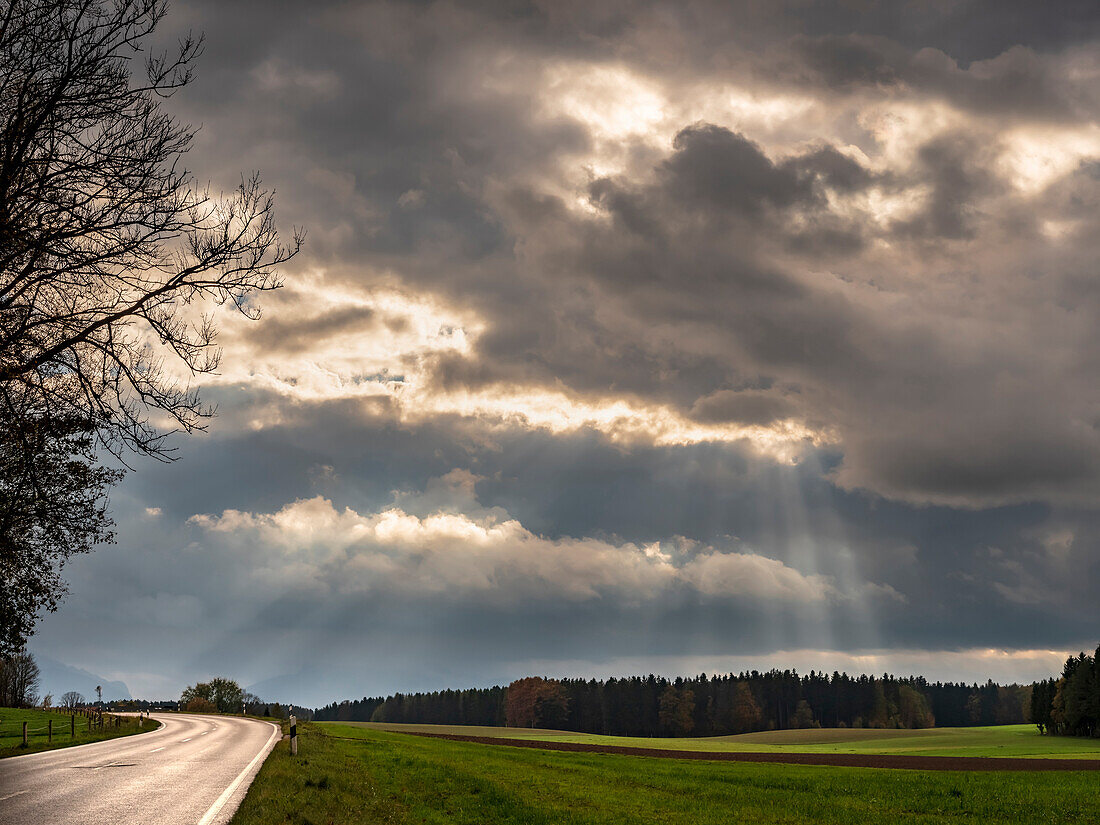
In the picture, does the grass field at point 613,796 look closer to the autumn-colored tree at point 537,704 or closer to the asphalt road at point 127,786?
the asphalt road at point 127,786

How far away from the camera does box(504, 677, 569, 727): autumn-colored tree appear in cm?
18850

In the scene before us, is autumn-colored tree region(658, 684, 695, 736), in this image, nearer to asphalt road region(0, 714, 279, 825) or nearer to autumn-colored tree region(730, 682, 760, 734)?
autumn-colored tree region(730, 682, 760, 734)

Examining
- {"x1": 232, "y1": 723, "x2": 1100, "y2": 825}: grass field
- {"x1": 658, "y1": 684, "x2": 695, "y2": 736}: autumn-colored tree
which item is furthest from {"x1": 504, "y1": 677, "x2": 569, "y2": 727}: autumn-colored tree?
{"x1": 232, "y1": 723, "x2": 1100, "y2": 825}: grass field

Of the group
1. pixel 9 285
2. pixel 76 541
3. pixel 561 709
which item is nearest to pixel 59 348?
pixel 9 285

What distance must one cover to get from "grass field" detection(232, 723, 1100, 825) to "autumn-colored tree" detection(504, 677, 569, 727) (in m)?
163

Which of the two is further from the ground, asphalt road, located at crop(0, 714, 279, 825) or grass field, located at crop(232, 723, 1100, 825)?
asphalt road, located at crop(0, 714, 279, 825)

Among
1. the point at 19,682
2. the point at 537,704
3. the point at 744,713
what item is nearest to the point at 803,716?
the point at 744,713

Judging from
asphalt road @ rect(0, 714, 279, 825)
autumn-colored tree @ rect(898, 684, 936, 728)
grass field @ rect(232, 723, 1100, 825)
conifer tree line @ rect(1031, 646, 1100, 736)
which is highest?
asphalt road @ rect(0, 714, 279, 825)

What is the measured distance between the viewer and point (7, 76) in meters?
10.5

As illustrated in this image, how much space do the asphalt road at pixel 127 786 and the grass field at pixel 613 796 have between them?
2.68 ft

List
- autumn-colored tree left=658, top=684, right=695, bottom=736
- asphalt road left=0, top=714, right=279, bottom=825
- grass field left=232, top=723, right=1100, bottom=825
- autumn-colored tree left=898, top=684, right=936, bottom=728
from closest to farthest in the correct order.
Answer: asphalt road left=0, top=714, right=279, bottom=825
grass field left=232, top=723, right=1100, bottom=825
autumn-colored tree left=658, top=684, right=695, bottom=736
autumn-colored tree left=898, top=684, right=936, bottom=728

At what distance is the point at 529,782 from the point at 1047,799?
1683cm

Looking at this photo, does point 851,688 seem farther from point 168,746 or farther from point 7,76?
point 7,76

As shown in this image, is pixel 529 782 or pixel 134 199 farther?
pixel 529 782
